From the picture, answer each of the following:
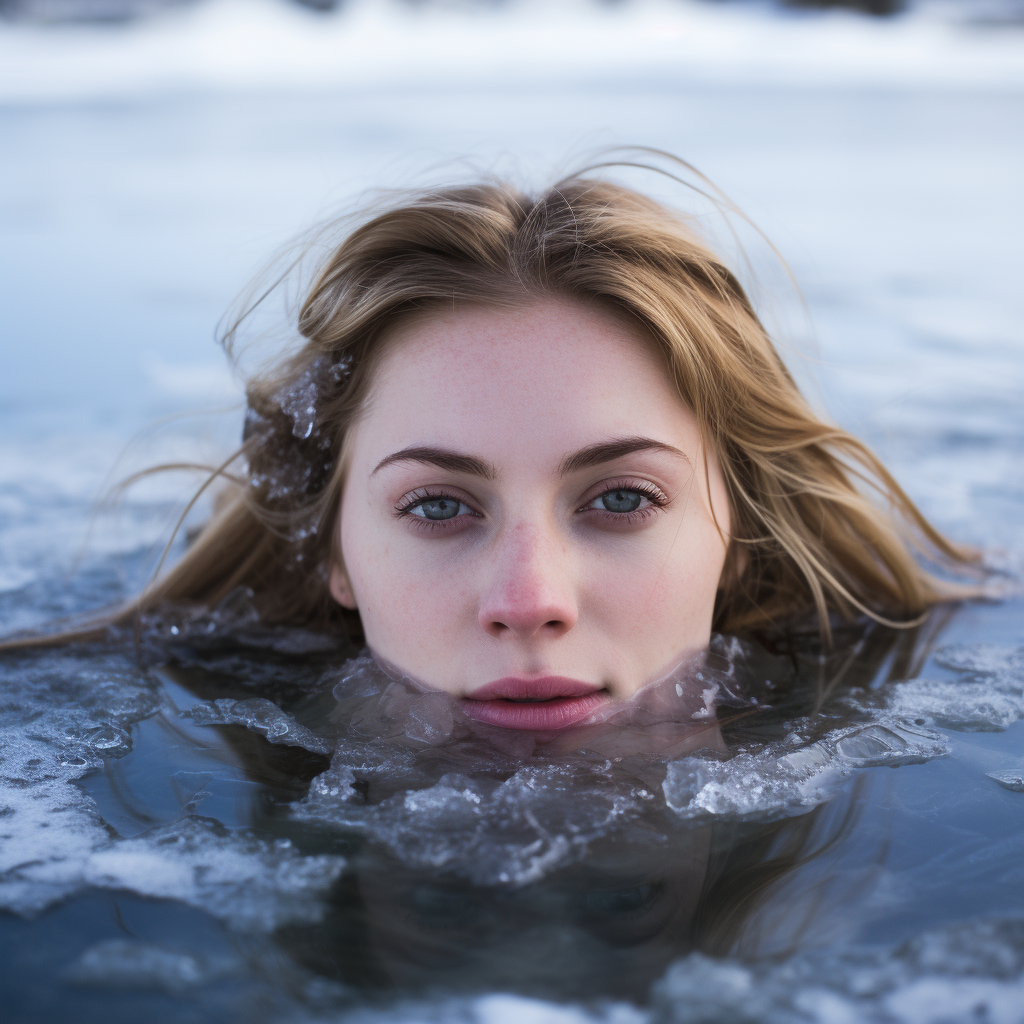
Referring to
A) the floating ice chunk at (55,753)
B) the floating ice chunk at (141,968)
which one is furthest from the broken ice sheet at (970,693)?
the floating ice chunk at (55,753)

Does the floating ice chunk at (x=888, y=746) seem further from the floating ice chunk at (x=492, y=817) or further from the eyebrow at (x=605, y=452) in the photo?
the eyebrow at (x=605, y=452)

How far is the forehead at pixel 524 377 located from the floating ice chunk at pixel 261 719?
67cm

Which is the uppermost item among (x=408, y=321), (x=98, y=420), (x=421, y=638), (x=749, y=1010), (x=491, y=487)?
(x=408, y=321)

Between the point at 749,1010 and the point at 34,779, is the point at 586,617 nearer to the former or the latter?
the point at 749,1010

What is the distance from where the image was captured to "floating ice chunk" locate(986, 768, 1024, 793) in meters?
2.04

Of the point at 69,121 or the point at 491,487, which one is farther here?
the point at 69,121

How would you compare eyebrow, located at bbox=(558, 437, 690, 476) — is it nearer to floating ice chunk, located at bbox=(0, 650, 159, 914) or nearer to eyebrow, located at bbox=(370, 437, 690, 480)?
eyebrow, located at bbox=(370, 437, 690, 480)

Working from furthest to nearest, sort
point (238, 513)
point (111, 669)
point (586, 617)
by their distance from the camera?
point (238, 513), point (111, 669), point (586, 617)

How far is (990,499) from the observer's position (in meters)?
4.31

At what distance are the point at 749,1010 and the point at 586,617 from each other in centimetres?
79

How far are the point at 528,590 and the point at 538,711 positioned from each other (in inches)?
11.4

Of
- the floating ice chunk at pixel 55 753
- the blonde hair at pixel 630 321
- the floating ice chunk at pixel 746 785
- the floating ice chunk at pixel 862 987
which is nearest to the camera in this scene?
the floating ice chunk at pixel 862 987

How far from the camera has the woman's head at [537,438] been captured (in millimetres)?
2053

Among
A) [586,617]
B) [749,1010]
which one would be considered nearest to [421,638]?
[586,617]
